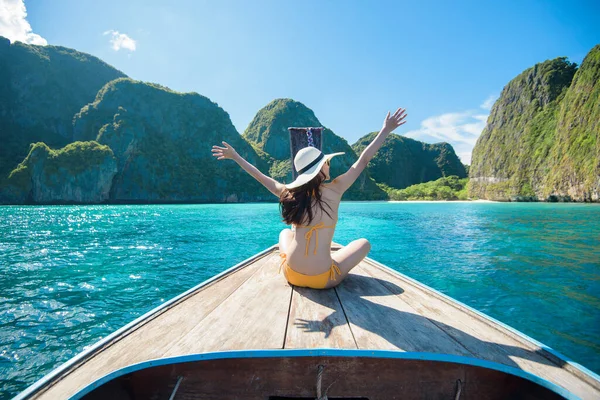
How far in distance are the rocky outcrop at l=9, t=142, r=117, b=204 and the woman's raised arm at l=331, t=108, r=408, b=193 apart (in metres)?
105

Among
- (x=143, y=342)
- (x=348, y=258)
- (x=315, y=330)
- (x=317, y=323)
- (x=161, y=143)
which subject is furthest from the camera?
(x=161, y=143)

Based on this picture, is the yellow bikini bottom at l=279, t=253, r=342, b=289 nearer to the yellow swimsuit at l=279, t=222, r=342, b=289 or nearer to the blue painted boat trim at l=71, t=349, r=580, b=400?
the yellow swimsuit at l=279, t=222, r=342, b=289

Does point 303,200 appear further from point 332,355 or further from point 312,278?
point 332,355

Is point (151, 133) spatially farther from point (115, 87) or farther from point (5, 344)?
point (5, 344)

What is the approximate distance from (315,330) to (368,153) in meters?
1.78

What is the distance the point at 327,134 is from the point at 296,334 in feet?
570

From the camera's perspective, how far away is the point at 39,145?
83.2 meters

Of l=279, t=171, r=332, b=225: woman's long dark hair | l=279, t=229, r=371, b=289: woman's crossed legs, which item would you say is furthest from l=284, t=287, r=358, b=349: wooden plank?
l=279, t=171, r=332, b=225: woman's long dark hair

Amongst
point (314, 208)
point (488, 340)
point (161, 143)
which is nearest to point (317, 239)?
point (314, 208)

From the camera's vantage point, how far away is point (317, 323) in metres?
2.36

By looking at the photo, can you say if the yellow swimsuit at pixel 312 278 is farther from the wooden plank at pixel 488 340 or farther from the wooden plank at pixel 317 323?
the wooden plank at pixel 488 340

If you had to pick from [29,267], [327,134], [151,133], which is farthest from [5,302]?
[327,134]

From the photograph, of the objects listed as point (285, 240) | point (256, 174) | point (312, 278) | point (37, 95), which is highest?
point (37, 95)

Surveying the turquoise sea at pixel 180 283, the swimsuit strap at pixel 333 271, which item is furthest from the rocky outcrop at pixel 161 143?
the swimsuit strap at pixel 333 271
